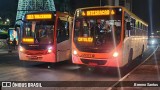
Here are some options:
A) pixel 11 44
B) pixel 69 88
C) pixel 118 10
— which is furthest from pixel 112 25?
pixel 11 44

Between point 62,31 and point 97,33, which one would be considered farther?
point 62,31

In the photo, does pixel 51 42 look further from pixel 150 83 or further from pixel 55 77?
pixel 150 83

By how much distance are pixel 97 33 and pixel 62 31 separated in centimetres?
321

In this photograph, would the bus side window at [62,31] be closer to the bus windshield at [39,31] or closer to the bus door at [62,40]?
the bus door at [62,40]

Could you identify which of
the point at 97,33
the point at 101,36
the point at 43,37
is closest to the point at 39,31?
the point at 43,37

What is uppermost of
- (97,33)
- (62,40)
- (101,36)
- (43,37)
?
(97,33)

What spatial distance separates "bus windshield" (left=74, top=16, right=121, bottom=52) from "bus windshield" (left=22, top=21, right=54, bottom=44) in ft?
6.39

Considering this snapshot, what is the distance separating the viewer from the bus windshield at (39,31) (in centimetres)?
1756

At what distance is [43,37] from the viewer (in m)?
17.6

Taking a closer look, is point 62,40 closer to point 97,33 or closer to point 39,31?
point 39,31

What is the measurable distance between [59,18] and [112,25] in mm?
3623

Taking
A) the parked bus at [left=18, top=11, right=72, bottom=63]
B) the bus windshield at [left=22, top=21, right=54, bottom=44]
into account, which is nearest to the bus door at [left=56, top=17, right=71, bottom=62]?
the parked bus at [left=18, top=11, right=72, bottom=63]

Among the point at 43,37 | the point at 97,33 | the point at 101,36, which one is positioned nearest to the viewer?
the point at 101,36

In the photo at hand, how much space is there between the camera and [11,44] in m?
38.1
